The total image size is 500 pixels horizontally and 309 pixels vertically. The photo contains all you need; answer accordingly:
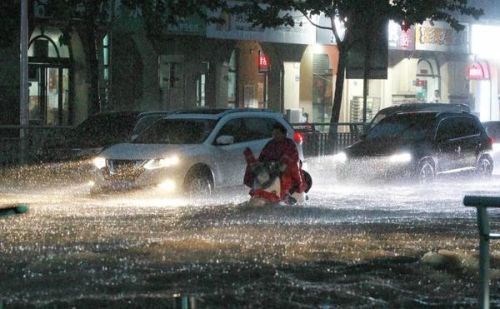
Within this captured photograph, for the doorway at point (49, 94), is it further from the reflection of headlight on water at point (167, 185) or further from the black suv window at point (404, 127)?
the reflection of headlight on water at point (167, 185)

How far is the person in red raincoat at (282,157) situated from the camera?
18.6m

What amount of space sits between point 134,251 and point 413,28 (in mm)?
32640

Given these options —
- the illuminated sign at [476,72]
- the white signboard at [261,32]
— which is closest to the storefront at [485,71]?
the illuminated sign at [476,72]

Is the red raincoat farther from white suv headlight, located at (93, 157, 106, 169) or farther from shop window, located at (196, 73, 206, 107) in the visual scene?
shop window, located at (196, 73, 206, 107)

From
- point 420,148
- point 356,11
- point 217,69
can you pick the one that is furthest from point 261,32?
point 420,148

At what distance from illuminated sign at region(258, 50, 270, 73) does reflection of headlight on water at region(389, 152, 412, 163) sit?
18044 mm

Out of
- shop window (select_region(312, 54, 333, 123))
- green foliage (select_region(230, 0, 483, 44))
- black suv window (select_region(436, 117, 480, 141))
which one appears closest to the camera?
black suv window (select_region(436, 117, 480, 141))

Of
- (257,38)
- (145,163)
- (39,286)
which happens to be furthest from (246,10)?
(39,286)

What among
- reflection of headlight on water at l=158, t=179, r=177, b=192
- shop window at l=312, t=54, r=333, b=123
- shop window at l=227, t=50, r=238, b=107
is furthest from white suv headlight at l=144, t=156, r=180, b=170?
shop window at l=312, t=54, r=333, b=123

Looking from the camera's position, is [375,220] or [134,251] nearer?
[134,251]

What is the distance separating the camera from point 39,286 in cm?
1070

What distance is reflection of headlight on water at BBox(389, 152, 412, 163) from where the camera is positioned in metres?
24.9

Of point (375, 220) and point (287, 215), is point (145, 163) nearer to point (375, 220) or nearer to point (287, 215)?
point (287, 215)

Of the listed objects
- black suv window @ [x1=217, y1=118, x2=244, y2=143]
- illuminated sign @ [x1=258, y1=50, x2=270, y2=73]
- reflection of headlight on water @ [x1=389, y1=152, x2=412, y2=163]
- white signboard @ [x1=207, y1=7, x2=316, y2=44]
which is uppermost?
white signboard @ [x1=207, y1=7, x2=316, y2=44]
